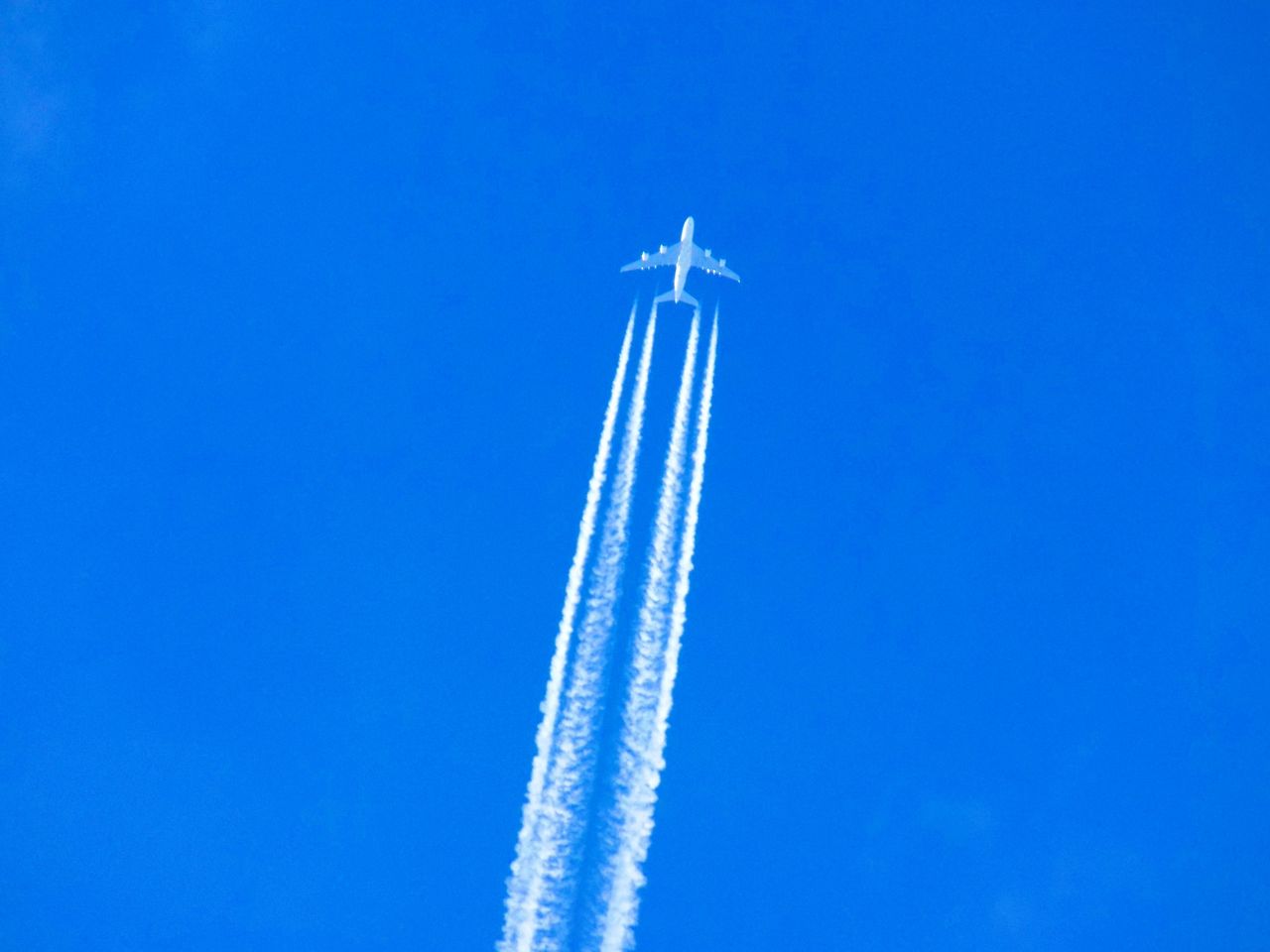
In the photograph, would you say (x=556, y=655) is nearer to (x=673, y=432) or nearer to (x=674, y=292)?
(x=673, y=432)

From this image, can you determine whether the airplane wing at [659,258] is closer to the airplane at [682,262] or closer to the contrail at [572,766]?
the airplane at [682,262]

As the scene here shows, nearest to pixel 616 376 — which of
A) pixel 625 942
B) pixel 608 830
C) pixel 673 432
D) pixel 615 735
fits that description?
pixel 673 432

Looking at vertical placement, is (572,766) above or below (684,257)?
below

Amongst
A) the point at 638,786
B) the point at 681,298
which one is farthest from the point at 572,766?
the point at 681,298

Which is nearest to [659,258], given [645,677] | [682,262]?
[682,262]

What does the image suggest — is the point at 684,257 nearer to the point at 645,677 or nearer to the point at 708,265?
the point at 708,265

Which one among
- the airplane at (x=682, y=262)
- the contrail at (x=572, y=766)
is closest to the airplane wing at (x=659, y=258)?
the airplane at (x=682, y=262)

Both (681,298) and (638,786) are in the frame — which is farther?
(681,298)

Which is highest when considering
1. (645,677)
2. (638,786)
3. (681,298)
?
(681,298)
